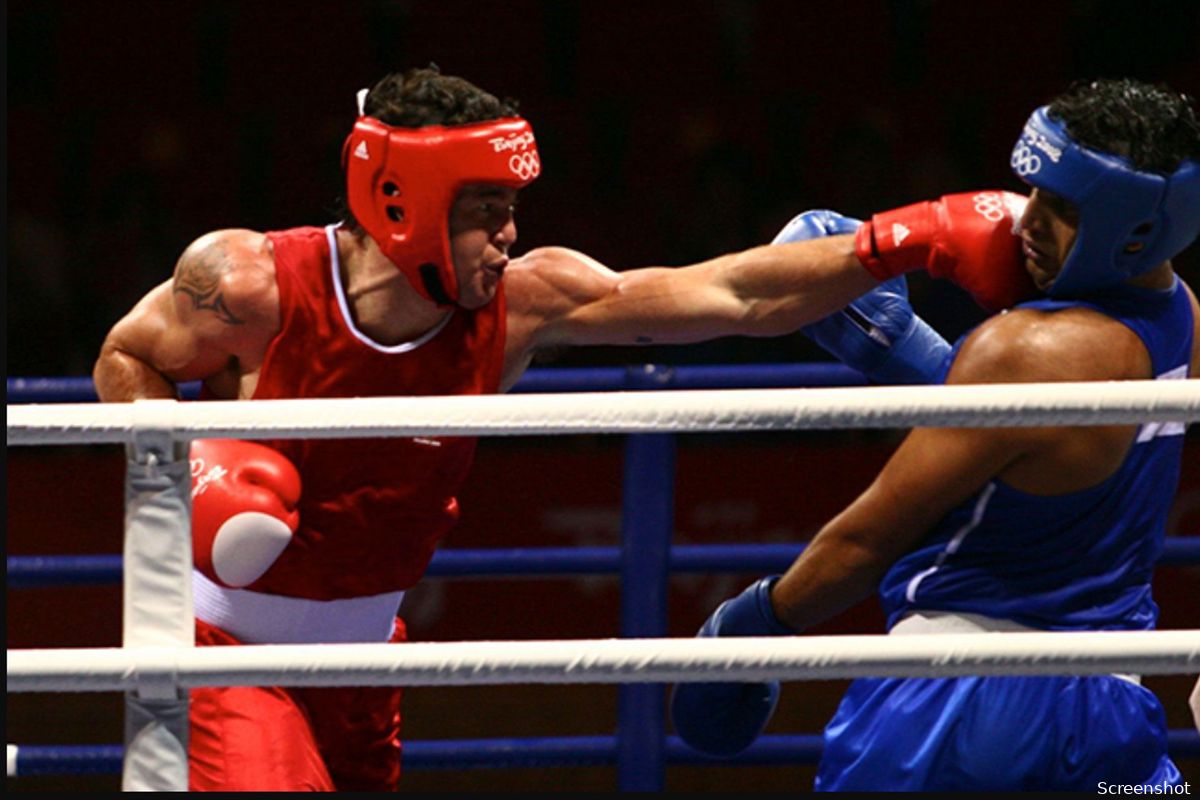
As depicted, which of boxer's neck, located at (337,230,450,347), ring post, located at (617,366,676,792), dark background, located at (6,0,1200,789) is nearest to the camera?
boxer's neck, located at (337,230,450,347)

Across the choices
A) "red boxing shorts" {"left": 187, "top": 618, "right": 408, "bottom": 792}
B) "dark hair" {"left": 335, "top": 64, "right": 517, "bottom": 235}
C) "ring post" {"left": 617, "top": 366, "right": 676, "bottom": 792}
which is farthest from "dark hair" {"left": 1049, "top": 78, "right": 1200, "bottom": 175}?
"red boxing shorts" {"left": 187, "top": 618, "right": 408, "bottom": 792}

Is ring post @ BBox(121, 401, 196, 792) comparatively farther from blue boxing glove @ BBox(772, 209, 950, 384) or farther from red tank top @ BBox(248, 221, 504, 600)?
blue boxing glove @ BBox(772, 209, 950, 384)

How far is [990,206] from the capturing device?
238 centimetres

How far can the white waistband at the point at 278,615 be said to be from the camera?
250cm

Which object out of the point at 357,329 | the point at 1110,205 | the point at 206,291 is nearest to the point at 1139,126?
the point at 1110,205

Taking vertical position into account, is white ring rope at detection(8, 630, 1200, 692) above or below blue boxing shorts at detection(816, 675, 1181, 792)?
above

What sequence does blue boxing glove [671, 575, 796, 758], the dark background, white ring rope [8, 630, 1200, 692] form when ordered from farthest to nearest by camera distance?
the dark background
blue boxing glove [671, 575, 796, 758]
white ring rope [8, 630, 1200, 692]

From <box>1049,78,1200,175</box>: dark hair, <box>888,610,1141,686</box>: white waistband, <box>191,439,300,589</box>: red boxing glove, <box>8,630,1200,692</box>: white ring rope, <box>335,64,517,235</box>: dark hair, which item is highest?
<box>1049,78,1200,175</box>: dark hair

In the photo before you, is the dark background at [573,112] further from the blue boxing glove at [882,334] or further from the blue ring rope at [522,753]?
the blue boxing glove at [882,334]

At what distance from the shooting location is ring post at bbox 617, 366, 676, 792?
3.16 meters

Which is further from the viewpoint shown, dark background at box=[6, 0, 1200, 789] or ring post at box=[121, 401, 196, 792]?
dark background at box=[6, 0, 1200, 789]

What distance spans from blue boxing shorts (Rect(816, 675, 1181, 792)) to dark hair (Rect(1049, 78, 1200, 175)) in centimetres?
62

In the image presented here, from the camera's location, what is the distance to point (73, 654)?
1665 millimetres

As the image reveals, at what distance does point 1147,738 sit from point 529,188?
4427mm
